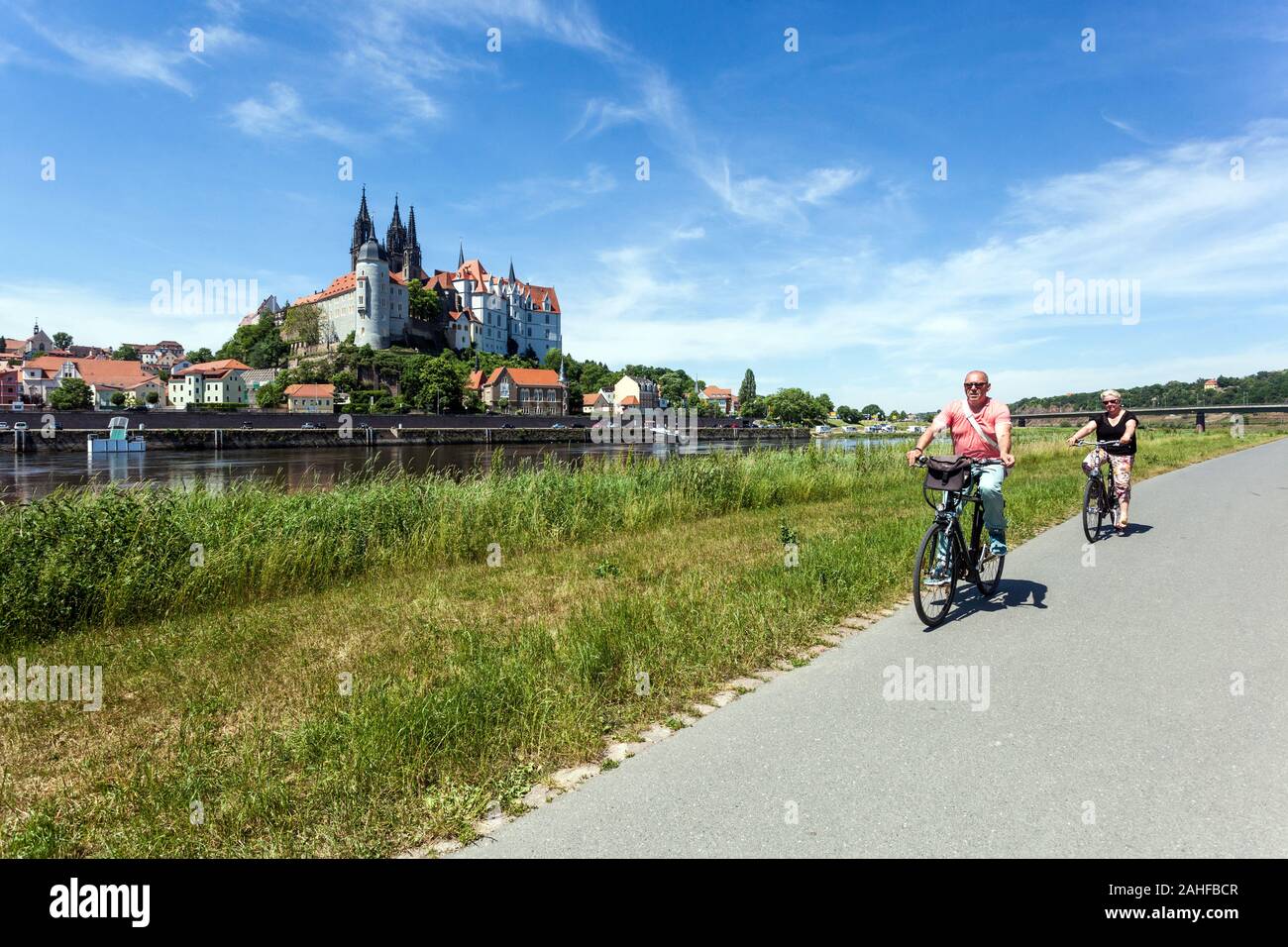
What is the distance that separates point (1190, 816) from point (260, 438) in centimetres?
8645

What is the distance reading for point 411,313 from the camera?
142375mm

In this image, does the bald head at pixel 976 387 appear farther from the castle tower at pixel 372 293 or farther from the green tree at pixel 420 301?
the green tree at pixel 420 301

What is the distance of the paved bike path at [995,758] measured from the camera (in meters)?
2.87

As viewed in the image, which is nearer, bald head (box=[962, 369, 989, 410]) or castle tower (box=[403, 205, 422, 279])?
bald head (box=[962, 369, 989, 410])

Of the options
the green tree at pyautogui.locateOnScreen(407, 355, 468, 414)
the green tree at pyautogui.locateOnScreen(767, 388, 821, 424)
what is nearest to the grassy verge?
the green tree at pyautogui.locateOnScreen(407, 355, 468, 414)

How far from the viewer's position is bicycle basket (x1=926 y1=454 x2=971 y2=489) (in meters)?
6.27

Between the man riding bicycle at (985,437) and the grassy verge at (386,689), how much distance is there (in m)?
1.20

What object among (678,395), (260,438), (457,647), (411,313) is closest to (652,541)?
(457,647)

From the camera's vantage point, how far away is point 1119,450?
10742mm

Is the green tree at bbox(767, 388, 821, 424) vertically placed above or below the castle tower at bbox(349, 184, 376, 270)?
below

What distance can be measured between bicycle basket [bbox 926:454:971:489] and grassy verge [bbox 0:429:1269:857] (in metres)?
1.35

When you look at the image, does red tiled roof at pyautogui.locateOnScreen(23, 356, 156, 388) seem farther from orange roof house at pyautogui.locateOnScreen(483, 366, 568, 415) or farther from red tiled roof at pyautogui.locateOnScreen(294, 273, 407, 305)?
orange roof house at pyautogui.locateOnScreen(483, 366, 568, 415)

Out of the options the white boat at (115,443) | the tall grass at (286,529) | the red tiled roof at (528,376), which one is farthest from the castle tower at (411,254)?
the tall grass at (286,529)
